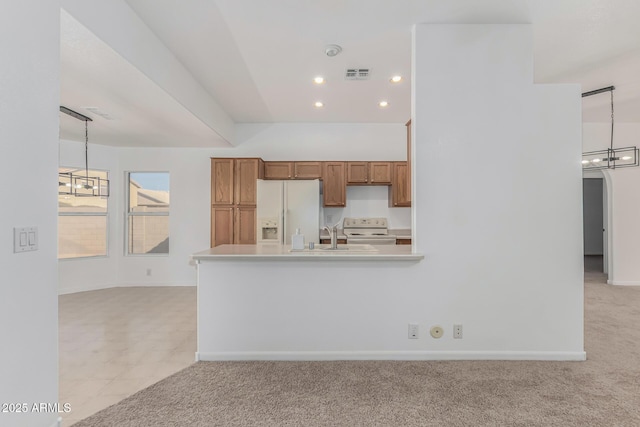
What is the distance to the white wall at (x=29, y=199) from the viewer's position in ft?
4.74

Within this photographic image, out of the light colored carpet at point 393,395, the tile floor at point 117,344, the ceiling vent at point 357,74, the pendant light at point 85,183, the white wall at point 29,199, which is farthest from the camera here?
the pendant light at point 85,183

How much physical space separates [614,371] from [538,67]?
2.93 m

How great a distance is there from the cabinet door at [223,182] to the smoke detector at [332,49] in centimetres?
266

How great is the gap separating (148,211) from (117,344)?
3.08 meters

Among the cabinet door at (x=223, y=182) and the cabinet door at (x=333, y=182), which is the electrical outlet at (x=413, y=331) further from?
the cabinet door at (x=223, y=182)

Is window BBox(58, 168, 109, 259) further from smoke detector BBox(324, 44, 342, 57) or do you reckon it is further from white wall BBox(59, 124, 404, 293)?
smoke detector BBox(324, 44, 342, 57)

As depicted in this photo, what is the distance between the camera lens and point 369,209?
559cm

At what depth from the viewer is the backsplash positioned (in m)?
5.57

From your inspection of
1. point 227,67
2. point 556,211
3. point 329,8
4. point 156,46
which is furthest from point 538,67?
point 156,46

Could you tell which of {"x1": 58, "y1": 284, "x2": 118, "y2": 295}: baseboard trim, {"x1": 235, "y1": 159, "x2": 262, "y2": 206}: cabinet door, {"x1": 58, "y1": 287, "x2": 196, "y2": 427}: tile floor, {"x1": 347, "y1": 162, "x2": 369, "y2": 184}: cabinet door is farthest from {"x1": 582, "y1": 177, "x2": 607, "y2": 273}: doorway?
{"x1": 58, "y1": 284, "x2": 118, "y2": 295}: baseboard trim

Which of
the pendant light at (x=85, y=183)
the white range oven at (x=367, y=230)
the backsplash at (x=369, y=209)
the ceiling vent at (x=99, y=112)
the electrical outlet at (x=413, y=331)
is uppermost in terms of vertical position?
the ceiling vent at (x=99, y=112)

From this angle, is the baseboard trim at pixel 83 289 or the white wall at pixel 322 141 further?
the white wall at pixel 322 141

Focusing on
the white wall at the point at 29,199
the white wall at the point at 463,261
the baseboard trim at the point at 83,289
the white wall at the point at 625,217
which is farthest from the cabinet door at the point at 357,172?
the baseboard trim at the point at 83,289

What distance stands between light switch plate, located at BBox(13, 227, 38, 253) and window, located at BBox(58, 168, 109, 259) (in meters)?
4.43
